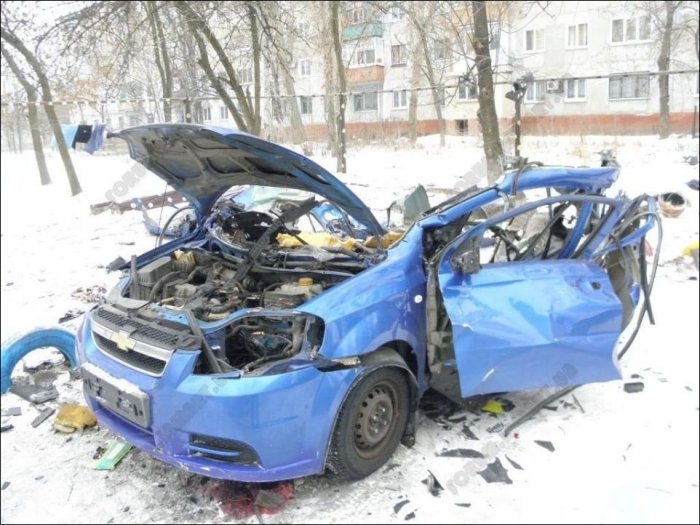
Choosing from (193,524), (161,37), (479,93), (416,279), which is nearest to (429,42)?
(479,93)

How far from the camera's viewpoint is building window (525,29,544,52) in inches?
1271

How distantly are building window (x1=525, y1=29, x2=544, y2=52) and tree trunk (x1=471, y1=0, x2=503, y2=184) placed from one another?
81.7ft

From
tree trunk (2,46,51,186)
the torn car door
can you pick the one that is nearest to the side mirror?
the torn car door

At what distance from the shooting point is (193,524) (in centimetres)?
281

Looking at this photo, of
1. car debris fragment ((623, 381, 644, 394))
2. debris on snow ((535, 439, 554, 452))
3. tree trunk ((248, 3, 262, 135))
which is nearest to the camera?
debris on snow ((535, 439, 554, 452))

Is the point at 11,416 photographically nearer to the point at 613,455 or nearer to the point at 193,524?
the point at 193,524

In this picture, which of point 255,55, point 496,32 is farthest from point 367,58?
point 255,55

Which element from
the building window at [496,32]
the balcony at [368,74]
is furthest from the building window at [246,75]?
the balcony at [368,74]

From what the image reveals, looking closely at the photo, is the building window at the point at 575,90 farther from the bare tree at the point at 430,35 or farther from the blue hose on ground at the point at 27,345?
the blue hose on ground at the point at 27,345

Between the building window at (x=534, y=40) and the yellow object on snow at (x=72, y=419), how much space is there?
33.6 m

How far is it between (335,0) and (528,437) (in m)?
11.7

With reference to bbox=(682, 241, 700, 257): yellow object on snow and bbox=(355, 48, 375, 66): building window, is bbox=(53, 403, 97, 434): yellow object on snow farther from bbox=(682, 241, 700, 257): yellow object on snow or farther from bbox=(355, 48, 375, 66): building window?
bbox=(355, 48, 375, 66): building window

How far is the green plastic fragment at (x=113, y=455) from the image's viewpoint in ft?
10.8

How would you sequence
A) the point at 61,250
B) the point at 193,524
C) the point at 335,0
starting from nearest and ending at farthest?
the point at 193,524, the point at 61,250, the point at 335,0
